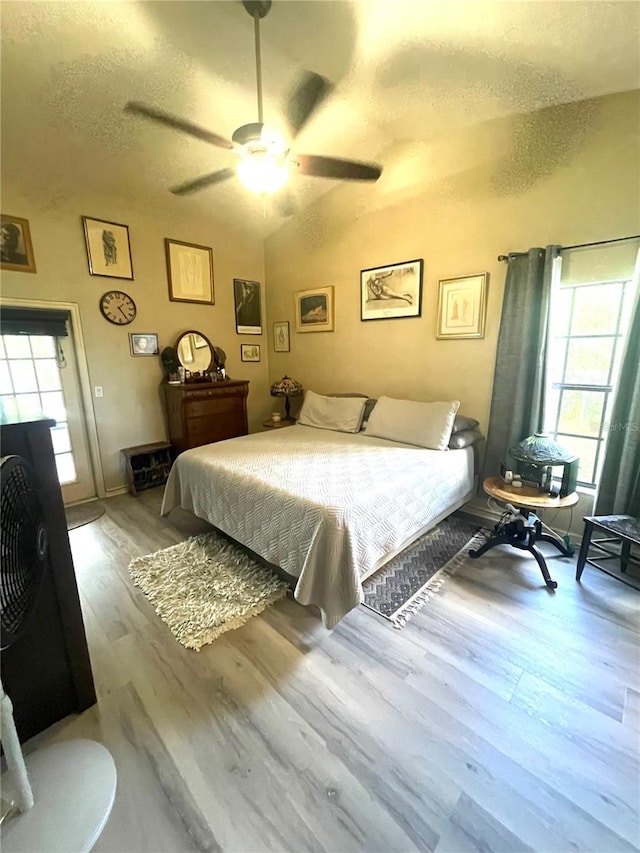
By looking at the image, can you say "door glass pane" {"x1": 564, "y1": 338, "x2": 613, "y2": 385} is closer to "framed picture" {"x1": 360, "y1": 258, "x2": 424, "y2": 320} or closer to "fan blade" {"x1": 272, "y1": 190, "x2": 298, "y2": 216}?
"framed picture" {"x1": 360, "y1": 258, "x2": 424, "y2": 320}

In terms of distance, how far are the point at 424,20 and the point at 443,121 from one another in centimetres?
88

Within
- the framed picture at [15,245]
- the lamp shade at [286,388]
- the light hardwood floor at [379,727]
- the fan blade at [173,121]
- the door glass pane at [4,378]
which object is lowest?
the light hardwood floor at [379,727]

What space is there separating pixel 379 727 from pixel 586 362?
256cm

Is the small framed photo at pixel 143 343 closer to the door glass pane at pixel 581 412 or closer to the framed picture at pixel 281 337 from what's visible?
the framed picture at pixel 281 337

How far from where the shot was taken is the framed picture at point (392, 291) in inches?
125

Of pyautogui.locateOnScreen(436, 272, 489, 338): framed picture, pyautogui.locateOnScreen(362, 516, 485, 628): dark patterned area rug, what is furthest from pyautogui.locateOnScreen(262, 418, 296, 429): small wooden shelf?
pyautogui.locateOnScreen(362, 516, 485, 628): dark patterned area rug

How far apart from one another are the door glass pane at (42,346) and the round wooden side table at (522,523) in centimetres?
372

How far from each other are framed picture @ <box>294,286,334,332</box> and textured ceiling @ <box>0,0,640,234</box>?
4.54 feet

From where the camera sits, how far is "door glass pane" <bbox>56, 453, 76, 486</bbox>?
10.6 ft

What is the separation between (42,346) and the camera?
3031 mm

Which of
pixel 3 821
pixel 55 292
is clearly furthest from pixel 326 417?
pixel 3 821

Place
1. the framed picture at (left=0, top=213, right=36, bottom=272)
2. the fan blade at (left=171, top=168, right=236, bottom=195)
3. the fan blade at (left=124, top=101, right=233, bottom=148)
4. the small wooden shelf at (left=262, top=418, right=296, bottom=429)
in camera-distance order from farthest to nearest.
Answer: the small wooden shelf at (left=262, top=418, right=296, bottom=429)
the framed picture at (left=0, top=213, right=36, bottom=272)
the fan blade at (left=171, top=168, right=236, bottom=195)
the fan blade at (left=124, top=101, right=233, bottom=148)

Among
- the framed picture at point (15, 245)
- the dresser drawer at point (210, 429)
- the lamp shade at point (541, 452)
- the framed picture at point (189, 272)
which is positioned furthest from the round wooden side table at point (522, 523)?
the framed picture at point (15, 245)

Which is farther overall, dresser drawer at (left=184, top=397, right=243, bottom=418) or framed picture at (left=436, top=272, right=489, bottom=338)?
dresser drawer at (left=184, top=397, right=243, bottom=418)
